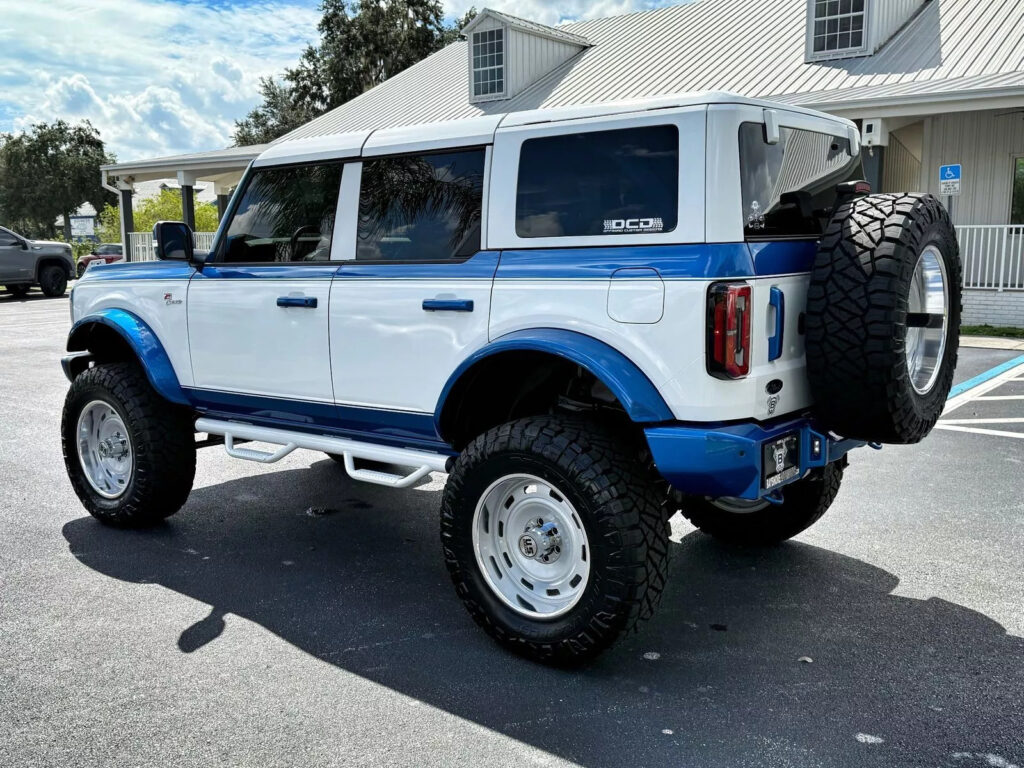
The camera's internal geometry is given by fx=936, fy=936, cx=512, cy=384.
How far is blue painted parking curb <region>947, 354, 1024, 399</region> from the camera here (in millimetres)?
9391

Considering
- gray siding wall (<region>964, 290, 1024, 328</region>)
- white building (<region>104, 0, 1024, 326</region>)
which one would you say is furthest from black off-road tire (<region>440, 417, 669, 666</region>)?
gray siding wall (<region>964, 290, 1024, 328</region>)

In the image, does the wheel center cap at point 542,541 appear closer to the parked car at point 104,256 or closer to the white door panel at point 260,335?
the white door panel at point 260,335

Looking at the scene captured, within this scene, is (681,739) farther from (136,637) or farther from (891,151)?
(891,151)

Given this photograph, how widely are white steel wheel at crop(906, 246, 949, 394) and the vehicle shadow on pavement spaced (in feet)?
3.43

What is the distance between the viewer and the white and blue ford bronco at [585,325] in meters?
3.29

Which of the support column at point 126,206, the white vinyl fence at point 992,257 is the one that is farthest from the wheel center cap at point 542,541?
the support column at point 126,206

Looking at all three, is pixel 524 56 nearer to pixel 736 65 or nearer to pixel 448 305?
pixel 736 65

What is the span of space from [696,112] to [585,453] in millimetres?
1277

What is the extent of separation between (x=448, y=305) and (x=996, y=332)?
12.4 meters

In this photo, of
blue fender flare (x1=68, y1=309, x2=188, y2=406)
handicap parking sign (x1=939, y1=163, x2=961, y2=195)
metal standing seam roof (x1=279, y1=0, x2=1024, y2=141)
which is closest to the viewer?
blue fender flare (x1=68, y1=309, x2=188, y2=406)

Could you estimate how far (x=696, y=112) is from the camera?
10.9 ft

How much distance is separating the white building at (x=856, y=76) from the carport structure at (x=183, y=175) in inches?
6.7

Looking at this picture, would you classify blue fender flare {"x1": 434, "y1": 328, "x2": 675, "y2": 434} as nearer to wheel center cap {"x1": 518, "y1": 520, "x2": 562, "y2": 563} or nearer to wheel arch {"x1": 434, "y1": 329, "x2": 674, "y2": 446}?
wheel arch {"x1": 434, "y1": 329, "x2": 674, "y2": 446}

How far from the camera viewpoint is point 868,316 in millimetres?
3271
